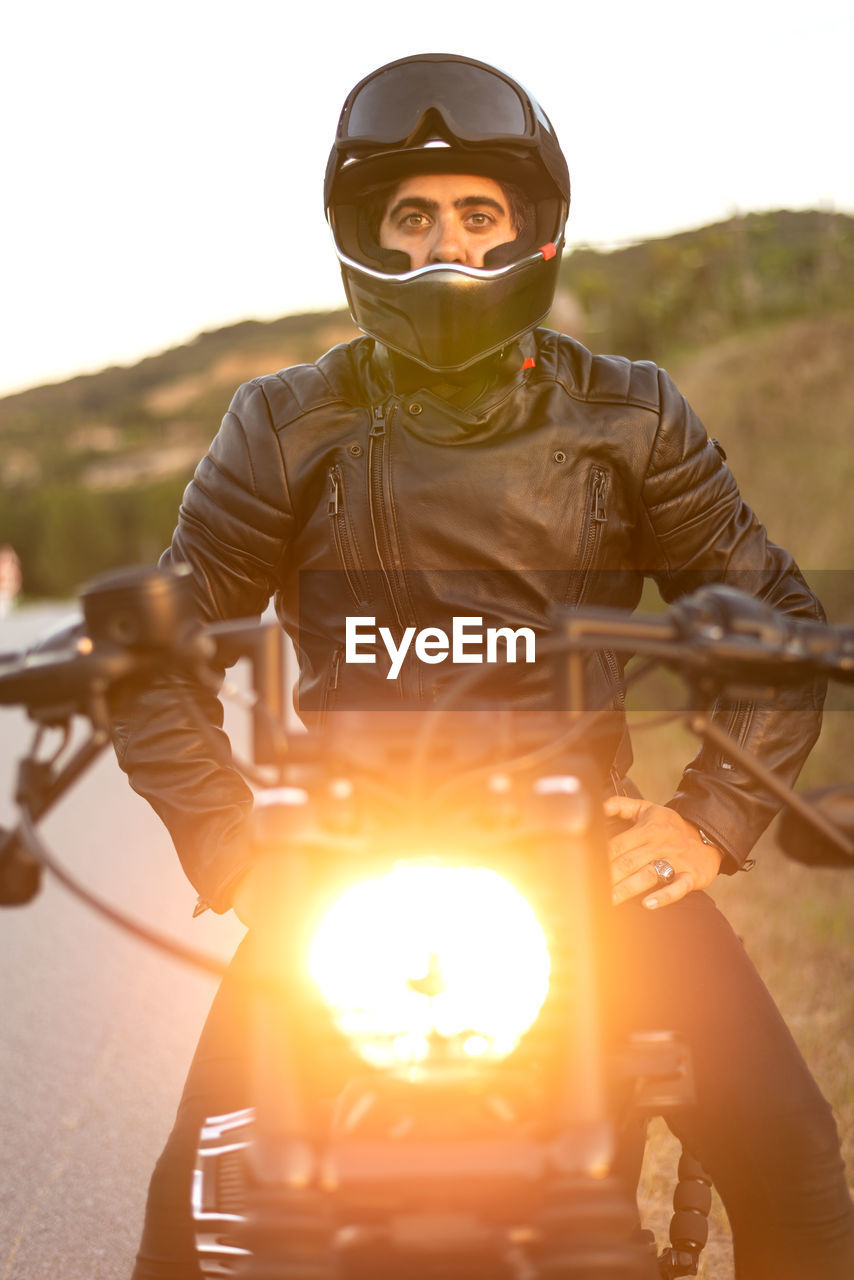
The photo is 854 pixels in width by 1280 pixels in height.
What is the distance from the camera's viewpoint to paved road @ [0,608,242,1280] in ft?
11.6

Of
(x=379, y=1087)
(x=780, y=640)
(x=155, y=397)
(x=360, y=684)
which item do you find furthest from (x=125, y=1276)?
(x=155, y=397)

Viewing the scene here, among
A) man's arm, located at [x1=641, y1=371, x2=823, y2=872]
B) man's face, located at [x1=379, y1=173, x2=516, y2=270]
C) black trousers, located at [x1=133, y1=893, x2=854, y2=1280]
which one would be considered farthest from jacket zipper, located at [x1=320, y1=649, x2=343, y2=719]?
man's face, located at [x1=379, y1=173, x2=516, y2=270]

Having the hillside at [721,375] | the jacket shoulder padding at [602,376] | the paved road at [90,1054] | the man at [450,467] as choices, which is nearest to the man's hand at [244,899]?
the man at [450,467]

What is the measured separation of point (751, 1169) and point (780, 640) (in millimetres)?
913

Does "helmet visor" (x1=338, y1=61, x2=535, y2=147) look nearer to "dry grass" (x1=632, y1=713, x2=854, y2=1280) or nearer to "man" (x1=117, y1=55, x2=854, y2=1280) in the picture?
"man" (x1=117, y1=55, x2=854, y2=1280)

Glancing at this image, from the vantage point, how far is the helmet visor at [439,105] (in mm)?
2385

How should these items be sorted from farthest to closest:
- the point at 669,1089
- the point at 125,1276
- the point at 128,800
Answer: the point at 128,800, the point at 125,1276, the point at 669,1089

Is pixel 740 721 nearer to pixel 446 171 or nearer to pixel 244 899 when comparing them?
pixel 244 899

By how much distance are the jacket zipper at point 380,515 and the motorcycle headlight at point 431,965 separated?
3.88 ft

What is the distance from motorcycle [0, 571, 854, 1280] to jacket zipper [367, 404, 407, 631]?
934 millimetres

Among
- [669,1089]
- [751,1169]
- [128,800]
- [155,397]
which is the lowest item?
[155,397]

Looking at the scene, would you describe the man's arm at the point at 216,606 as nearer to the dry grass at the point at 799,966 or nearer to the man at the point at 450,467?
the man at the point at 450,467

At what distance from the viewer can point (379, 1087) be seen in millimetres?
1224

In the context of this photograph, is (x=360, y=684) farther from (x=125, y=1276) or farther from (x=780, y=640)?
(x=125, y=1276)
